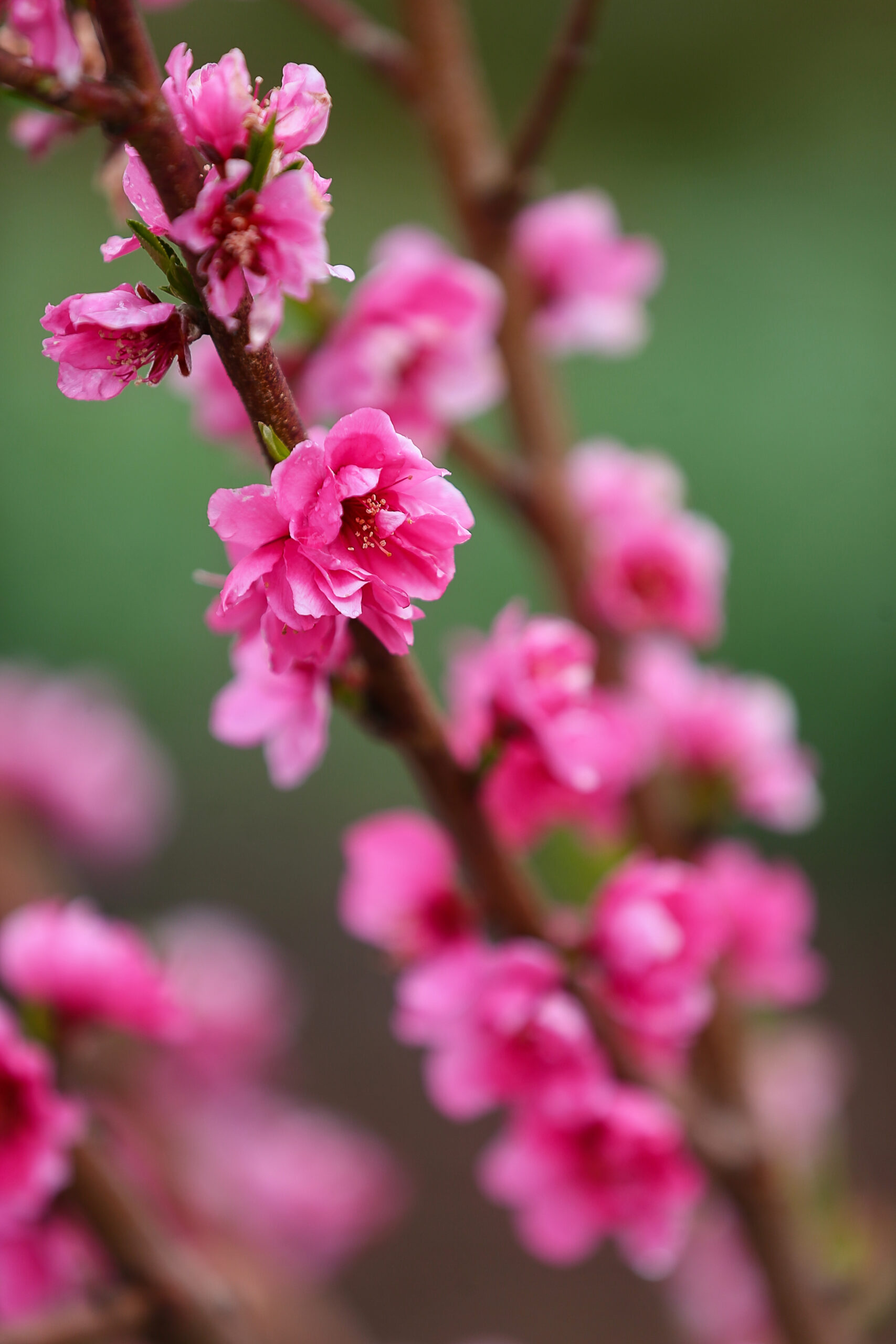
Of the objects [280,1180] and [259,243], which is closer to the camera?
[259,243]

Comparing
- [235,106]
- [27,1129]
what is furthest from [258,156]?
[27,1129]

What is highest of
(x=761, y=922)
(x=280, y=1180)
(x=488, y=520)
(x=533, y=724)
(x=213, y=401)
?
(x=213, y=401)

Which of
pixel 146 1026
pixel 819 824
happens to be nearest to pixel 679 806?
pixel 146 1026

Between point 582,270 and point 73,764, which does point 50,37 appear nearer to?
point 582,270

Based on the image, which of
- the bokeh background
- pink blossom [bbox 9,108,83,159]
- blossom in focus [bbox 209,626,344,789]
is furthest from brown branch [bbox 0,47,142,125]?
the bokeh background

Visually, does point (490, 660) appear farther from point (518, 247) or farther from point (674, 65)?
point (674, 65)

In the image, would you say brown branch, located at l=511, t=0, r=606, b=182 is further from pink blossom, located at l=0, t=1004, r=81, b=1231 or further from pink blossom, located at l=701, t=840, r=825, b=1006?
pink blossom, located at l=0, t=1004, r=81, b=1231
